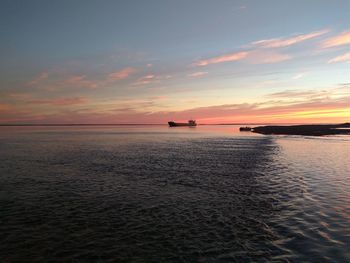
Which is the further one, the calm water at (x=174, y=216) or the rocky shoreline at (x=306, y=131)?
the rocky shoreline at (x=306, y=131)

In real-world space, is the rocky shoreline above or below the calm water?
above

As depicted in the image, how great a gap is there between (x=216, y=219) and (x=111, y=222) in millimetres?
5107

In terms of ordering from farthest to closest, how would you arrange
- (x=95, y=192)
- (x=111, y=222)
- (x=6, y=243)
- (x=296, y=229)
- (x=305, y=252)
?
(x=95, y=192) < (x=111, y=222) < (x=296, y=229) < (x=6, y=243) < (x=305, y=252)

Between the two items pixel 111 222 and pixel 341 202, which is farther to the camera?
pixel 341 202

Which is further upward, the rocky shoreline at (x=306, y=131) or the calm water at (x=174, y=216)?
the rocky shoreline at (x=306, y=131)

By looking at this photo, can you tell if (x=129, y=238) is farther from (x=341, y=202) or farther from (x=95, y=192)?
(x=341, y=202)

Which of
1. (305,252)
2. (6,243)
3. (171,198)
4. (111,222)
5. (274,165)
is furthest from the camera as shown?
(274,165)

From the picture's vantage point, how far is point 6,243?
1164 cm

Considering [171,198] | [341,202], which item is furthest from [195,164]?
[341,202]

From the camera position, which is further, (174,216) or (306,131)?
(306,131)

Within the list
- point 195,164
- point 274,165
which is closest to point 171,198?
point 195,164

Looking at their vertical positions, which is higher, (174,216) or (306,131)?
(306,131)

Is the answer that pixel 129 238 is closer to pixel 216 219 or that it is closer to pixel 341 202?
pixel 216 219

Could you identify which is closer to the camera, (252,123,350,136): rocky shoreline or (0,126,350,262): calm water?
(0,126,350,262): calm water
